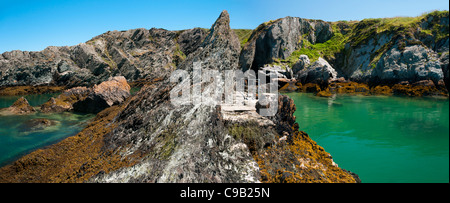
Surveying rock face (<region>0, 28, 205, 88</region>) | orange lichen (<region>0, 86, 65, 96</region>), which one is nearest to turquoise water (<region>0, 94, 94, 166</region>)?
rock face (<region>0, 28, 205, 88</region>)

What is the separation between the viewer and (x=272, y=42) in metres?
56.5

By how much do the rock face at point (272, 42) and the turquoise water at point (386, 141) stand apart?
118 ft

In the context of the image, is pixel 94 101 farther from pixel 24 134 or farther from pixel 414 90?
pixel 414 90

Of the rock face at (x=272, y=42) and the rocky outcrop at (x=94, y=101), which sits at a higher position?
the rock face at (x=272, y=42)

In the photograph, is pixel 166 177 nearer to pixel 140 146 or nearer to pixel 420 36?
pixel 140 146

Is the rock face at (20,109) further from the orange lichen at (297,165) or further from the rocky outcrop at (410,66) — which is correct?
the rocky outcrop at (410,66)

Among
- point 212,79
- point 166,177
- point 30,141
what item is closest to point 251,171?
point 166,177

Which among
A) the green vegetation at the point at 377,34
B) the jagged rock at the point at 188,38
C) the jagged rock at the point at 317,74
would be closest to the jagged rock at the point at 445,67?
the green vegetation at the point at 377,34

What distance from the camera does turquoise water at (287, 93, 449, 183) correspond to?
6.25 meters

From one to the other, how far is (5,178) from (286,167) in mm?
8454

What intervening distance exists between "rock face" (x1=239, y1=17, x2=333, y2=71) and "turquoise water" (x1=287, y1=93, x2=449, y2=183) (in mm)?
36066

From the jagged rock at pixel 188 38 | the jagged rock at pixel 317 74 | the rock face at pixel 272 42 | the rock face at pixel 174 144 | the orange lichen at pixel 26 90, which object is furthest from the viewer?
the jagged rock at pixel 188 38

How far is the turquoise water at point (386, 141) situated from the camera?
20.5 ft
